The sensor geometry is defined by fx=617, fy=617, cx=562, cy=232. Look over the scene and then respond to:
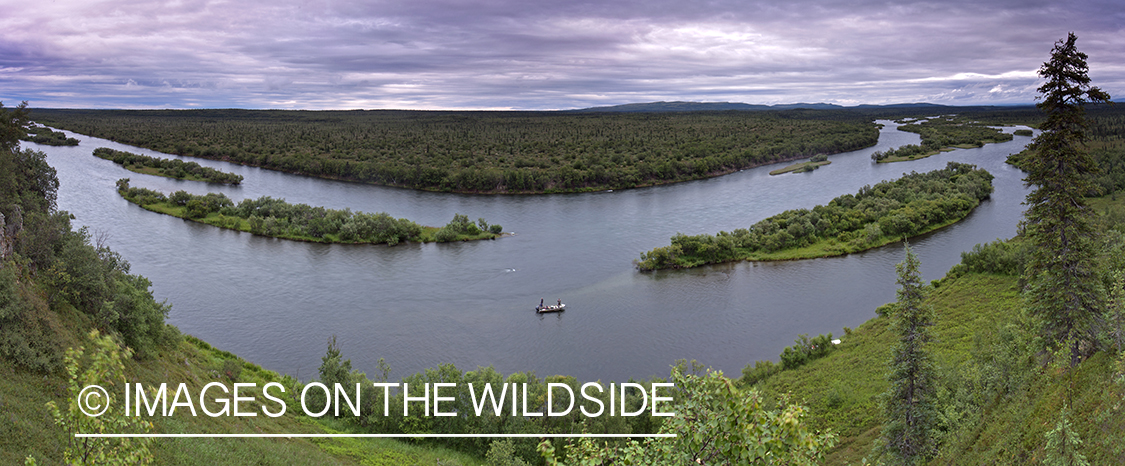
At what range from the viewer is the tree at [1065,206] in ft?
62.7

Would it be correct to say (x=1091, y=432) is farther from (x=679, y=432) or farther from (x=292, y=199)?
(x=292, y=199)

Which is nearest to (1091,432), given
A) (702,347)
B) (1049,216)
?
(1049,216)

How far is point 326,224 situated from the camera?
65562 mm

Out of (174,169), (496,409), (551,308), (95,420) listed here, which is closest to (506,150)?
(174,169)

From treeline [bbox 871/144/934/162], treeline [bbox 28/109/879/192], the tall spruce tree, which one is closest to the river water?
treeline [bbox 28/109/879/192]

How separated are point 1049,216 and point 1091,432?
438 inches

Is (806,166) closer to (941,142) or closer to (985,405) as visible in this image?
(941,142)

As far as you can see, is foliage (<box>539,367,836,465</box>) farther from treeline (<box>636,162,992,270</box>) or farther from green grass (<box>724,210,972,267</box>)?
green grass (<box>724,210,972,267</box>)

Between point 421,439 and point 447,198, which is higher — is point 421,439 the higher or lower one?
the lower one

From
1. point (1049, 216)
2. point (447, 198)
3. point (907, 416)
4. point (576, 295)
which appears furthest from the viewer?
point (447, 198)

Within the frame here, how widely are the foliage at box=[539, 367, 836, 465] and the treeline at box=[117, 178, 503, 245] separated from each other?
58177 mm

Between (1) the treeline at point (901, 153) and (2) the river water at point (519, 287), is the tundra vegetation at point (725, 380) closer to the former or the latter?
(2) the river water at point (519, 287)

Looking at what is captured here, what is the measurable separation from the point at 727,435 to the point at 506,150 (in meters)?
121

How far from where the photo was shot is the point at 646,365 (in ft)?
124
